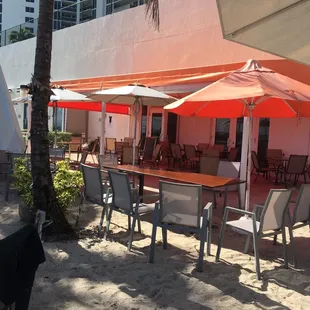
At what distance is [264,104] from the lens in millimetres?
6703

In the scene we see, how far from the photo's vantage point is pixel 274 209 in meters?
4.31

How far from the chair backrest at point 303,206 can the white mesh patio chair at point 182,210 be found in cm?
106

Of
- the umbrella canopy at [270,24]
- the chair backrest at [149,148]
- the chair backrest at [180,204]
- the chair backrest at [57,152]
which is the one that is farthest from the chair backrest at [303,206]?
the chair backrest at [149,148]

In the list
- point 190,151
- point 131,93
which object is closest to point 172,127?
point 190,151

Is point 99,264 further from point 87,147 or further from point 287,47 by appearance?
point 87,147

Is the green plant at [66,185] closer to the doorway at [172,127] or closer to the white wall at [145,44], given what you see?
the white wall at [145,44]

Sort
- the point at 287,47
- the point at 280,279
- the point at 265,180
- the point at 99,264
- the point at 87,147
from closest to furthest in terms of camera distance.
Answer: the point at 287,47
the point at 280,279
the point at 99,264
the point at 265,180
the point at 87,147

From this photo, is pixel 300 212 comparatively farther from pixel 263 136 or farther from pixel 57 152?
pixel 263 136

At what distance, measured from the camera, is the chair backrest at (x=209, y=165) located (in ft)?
25.6

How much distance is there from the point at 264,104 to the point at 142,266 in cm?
368

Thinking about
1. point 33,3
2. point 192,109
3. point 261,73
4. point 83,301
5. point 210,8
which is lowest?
point 83,301

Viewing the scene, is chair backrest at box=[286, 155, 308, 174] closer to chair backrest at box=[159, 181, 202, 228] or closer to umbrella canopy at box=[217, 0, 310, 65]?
chair backrest at box=[159, 181, 202, 228]

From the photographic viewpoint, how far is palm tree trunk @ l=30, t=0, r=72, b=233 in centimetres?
490

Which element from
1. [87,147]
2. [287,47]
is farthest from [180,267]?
[87,147]
